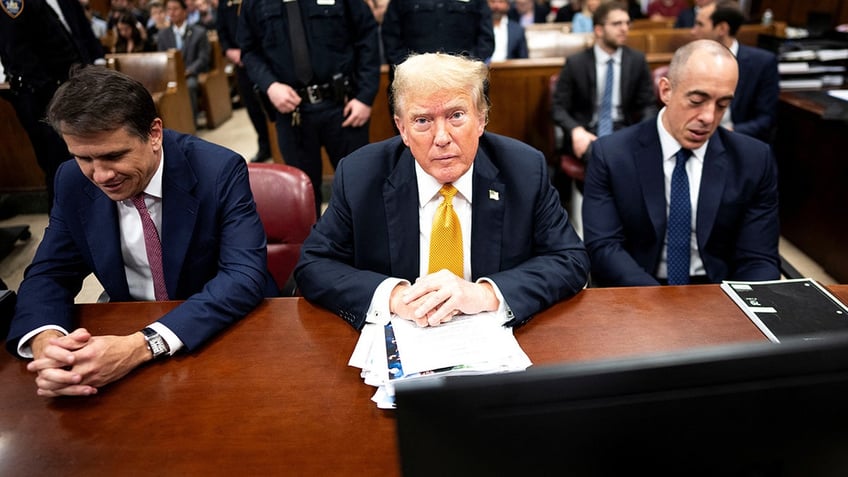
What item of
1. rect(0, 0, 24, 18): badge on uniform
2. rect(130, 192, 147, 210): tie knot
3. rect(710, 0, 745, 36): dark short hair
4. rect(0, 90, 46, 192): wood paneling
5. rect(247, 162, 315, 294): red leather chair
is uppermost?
rect(0, 0, 24, 18): badge on uniform

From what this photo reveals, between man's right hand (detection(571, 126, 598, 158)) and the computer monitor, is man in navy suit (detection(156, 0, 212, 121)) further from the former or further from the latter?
the computer monitor

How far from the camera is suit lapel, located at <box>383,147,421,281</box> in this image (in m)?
1.63

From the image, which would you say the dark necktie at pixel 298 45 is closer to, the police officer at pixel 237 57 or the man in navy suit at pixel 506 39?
the police officer at pixel 237 57

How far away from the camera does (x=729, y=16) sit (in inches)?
142

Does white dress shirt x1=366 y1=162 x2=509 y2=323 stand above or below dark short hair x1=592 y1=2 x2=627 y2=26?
below

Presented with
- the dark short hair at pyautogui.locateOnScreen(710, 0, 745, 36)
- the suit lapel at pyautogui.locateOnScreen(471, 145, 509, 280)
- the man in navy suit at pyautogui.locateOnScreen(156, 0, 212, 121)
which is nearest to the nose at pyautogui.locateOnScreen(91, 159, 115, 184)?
the suit lapel at pyautogui.locateOnScreen(471, 145, 509, 280)

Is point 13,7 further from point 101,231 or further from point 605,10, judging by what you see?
point 605,10

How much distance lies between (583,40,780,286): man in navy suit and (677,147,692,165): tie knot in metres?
0.01

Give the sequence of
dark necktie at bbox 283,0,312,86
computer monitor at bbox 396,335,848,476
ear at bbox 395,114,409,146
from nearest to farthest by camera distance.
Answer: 1. computer monitor at bbox 396,335,848,476
2. ear at bbox 395,114,409,146
3. dark necktie at bbox 283,0,312,86

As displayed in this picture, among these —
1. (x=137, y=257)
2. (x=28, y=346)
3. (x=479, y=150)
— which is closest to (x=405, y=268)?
(x=479, y=150)

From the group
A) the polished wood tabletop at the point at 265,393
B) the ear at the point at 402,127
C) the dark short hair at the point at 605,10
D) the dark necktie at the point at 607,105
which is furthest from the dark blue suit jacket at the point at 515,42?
the polished wood tabletop at the point at 265,393

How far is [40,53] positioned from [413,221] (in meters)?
2.97

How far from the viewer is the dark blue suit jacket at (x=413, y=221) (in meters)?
1.63

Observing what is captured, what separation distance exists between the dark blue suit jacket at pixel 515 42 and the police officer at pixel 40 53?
3270 millimetres
